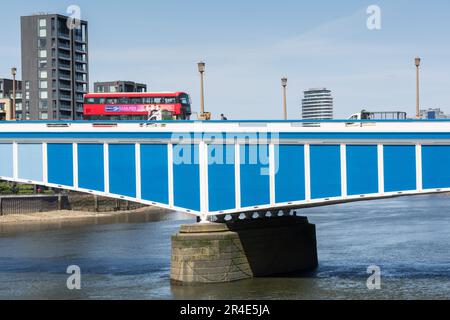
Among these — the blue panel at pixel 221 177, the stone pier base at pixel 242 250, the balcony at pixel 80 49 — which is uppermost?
the balcony at pixel 80 49

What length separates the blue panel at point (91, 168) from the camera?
40781mm

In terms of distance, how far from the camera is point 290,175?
127 feet

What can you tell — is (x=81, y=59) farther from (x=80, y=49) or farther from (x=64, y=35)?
(x=64, y=35)

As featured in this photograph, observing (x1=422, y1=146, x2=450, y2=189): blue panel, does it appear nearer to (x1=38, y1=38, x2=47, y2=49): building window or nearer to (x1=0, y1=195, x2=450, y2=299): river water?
(x1=0, y1=195, x2=450, y2=299): river water

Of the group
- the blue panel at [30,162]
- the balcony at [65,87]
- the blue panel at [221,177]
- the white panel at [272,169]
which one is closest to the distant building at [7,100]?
the balcony at [65,87]

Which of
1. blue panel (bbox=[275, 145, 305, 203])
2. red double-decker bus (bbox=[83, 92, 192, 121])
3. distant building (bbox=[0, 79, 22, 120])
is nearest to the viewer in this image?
blue panel (bbox=[275, 145, 305, 203])

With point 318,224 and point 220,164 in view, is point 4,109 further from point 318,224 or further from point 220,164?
point 220,164

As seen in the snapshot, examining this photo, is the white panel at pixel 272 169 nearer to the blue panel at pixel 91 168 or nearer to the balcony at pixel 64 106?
the blue panel at pixel 91 168

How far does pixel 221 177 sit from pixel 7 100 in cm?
12681

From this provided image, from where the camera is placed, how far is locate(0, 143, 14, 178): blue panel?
136ft

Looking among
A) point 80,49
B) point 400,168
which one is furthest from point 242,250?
point 80,49

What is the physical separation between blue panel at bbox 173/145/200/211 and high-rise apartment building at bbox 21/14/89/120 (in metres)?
118

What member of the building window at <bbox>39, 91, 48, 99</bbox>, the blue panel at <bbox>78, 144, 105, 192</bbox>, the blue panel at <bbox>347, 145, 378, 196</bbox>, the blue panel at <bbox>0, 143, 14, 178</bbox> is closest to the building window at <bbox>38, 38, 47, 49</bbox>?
the building window at <bbox>39, 91, 48, 99</bbox>

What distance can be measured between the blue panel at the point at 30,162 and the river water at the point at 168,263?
5925 mm
